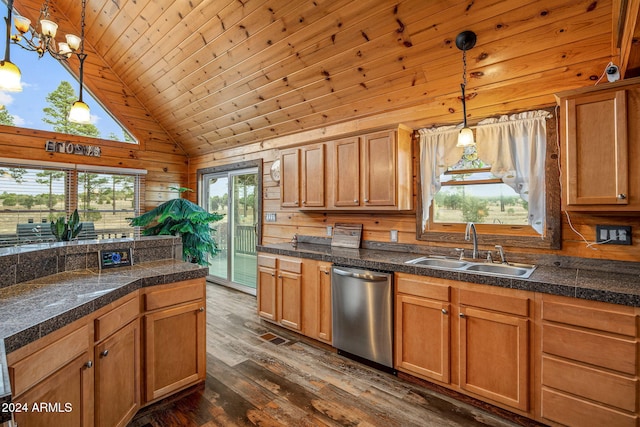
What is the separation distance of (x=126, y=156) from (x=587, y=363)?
20.0 ft

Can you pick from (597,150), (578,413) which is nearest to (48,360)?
(578,413)

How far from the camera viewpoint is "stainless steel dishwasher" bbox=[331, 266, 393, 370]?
8.55 ft

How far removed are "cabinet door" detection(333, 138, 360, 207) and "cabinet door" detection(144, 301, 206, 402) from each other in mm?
1694

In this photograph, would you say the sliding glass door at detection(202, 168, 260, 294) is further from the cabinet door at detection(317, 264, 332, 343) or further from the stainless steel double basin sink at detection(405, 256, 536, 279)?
the stainless steel double basin sink at detection(405, 256, 536, 279)

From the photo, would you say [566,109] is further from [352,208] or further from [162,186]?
[162,186]

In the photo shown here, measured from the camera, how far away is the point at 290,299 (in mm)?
3365

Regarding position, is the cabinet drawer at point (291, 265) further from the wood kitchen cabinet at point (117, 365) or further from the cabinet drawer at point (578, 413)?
the cabinet drawer at point (578, 413)

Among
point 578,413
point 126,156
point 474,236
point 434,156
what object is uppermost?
point 126,156

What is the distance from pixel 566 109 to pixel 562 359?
157 centimetres

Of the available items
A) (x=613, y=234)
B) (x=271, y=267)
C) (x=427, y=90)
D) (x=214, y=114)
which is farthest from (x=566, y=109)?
(x=214, y=114)

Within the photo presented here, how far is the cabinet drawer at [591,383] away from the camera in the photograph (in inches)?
66.6

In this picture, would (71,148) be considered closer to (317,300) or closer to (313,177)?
(313,177)

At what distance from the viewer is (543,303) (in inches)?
76.4

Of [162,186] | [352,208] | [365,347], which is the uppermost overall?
[162,186]
